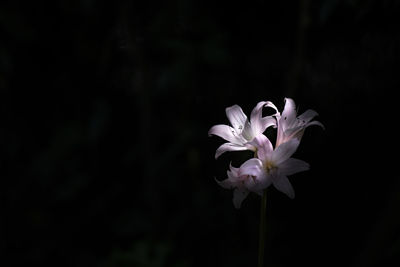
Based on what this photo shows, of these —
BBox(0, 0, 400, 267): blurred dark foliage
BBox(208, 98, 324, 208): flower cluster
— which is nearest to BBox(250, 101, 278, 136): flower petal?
BBox(208, 98, 324, 208): flower cluster

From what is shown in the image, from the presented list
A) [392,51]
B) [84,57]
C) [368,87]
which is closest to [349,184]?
[368,87]

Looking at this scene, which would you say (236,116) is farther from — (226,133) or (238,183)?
(238,183)

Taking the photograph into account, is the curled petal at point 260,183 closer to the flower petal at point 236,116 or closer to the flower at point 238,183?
the flower at point 238,183

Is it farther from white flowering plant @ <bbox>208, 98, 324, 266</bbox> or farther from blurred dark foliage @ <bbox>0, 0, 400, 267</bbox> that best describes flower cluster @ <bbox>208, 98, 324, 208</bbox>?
blurred dark foliage @ <bbox>0, 0, 400, 267</bbox>

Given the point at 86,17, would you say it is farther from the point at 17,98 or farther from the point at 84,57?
the point at 17,98

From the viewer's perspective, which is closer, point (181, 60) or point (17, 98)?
point (181, 60)

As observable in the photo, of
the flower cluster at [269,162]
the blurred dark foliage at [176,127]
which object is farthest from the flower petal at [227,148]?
the blurred dark foliage at [176,127]
